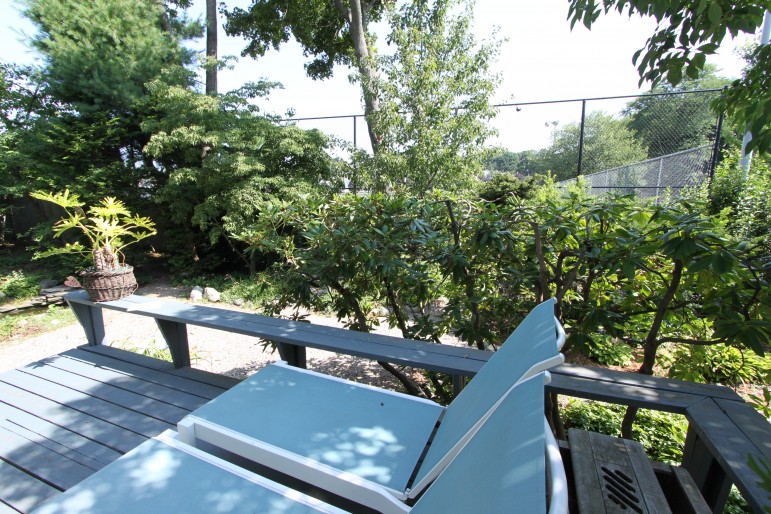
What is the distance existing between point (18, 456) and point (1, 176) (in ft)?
24.9

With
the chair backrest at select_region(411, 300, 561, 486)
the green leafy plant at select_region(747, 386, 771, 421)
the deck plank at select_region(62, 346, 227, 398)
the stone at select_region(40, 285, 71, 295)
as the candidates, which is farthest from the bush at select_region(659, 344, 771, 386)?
the stone at select_region(40, 285, 71, 295)

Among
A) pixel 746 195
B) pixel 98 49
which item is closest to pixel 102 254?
pixel 98 49

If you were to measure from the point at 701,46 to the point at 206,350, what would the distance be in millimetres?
5096

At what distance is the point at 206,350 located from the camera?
4504 mm

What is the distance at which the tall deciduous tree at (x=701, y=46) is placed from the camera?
139 cm

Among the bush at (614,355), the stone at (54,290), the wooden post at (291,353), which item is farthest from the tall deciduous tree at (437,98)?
the stone at (54,290)

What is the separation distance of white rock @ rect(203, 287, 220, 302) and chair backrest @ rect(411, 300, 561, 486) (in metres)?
5.93

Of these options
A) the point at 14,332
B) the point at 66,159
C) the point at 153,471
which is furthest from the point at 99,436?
the point at 66,159

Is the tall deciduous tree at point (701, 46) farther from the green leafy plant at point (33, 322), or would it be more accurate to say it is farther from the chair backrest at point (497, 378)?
the green leafy plant at point (33, 322)

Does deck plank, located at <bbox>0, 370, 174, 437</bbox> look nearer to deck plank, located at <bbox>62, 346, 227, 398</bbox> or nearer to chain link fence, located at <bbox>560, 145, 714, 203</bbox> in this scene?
deck plank, located at <bbox>62, 346, 227, 398</bbox>

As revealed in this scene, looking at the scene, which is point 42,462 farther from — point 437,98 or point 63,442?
point 437,98

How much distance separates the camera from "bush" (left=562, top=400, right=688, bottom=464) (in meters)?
2.25

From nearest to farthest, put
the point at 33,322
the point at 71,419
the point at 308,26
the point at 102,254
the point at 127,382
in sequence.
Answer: the point at 71,419 < the point at 127,382 < the point at 102,254 < the point at 33,322 < the point at 308,26

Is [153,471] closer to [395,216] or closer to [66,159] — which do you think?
[395,216]
